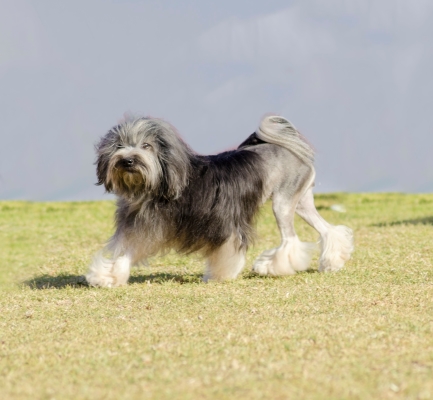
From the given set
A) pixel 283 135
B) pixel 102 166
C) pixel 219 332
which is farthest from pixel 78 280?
pixel 219 332

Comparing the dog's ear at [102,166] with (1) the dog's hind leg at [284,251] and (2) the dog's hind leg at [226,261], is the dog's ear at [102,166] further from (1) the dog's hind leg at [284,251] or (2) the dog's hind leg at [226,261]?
(1) the dog's hind leg at [284,251]

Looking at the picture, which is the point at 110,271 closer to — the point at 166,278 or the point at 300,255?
the point at 166,278

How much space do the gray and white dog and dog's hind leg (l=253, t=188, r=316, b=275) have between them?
0.01 meters

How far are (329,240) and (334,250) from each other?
14cm

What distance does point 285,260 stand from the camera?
870 centimetres

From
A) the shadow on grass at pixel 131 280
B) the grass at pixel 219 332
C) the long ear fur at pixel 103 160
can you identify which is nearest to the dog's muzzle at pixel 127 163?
the long ear fur at pixel 103 160

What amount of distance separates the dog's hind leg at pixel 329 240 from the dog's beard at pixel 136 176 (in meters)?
2.25

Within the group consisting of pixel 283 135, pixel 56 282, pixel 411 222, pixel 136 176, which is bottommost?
pixel 411 222

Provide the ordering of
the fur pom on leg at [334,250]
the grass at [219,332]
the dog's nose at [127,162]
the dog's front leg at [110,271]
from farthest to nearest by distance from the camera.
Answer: the fur pom on leg at [334,250] < the dog's front leg at [110,271] < the dog's nose at [127,162] < the grass at [219,332]

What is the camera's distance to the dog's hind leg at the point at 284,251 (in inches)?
342

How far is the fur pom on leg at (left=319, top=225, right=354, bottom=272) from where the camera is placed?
9031 mm

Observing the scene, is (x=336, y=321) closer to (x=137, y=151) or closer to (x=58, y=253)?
(x=137, y=151)

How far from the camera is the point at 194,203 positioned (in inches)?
320

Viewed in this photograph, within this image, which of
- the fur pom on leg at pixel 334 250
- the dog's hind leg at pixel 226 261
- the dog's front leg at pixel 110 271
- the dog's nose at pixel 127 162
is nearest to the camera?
the dog's nose at pixel 127 162
